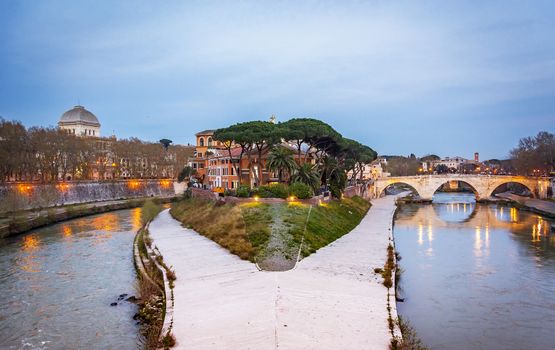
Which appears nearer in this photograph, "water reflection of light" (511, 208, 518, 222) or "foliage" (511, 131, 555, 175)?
"water reflection of light" (511, 208, 518, 222)

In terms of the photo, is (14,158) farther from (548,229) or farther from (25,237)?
(548,229)

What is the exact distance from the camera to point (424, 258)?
109 ft

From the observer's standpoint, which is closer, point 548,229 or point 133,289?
point 133,289

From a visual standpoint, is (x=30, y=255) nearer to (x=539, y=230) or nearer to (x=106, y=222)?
(x=106, y=222)

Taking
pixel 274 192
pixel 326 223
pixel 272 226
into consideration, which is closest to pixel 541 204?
pixel 326 223

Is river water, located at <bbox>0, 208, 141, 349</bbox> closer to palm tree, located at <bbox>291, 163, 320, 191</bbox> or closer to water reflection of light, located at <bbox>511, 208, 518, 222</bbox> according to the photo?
palm tree, located at <bbox>291, 163, 320, 191</bbox>

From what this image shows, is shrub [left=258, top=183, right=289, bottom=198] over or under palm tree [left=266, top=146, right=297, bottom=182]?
under

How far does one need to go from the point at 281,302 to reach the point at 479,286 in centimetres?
1344

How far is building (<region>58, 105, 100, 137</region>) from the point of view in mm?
120125

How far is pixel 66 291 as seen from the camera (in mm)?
24562

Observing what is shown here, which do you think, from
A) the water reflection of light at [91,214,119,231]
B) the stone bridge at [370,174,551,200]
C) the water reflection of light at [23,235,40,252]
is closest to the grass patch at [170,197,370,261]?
the water reflection of light at [91,214,119,231]

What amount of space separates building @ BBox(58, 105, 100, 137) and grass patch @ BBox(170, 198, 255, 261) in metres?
77.3

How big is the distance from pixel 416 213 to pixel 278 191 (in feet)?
108

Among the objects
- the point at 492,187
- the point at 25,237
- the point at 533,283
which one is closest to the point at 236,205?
the point at 25,237
